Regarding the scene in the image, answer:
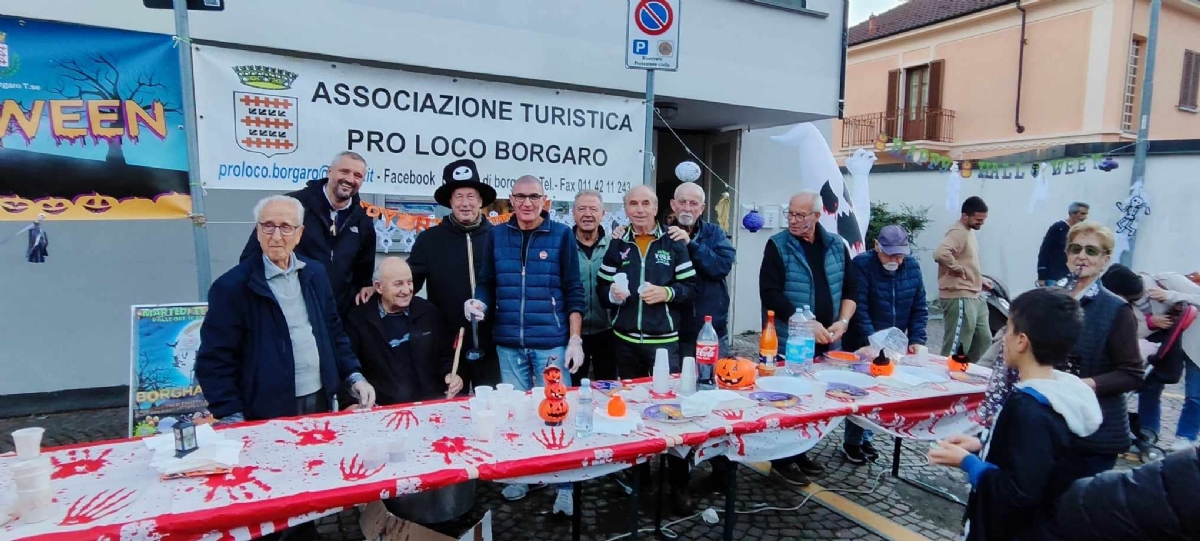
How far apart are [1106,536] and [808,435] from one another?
61.1 inches

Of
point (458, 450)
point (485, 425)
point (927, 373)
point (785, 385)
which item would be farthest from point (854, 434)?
point (458, 450)

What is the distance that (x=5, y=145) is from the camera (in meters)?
3.15

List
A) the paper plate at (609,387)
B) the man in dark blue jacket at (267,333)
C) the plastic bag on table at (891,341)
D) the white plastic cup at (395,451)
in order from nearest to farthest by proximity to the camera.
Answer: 1. the white plastic cup at (395,451)
2. the man in dark blue jacket at (267,333)
3. the paper plate at (609,387)
4. the plastic bag on table at (891,341)

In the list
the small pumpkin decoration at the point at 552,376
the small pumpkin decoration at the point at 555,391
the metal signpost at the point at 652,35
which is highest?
the metal signpost at the point at 652,35

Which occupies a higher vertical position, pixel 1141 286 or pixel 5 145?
pixel 5 145

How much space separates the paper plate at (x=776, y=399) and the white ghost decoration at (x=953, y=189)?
9912mm

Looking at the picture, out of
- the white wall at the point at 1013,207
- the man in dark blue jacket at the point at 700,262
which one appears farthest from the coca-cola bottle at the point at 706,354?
the white wall at the point at 1013,207

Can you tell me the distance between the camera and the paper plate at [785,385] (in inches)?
119

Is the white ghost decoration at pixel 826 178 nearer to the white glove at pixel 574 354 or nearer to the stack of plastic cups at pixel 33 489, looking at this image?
the white glove at pixel 574 354

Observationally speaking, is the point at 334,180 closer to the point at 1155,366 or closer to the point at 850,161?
the point at 1155,366

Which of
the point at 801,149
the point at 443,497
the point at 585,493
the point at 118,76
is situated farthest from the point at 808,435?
the point at 801,149

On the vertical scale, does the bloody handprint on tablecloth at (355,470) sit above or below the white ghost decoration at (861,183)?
below

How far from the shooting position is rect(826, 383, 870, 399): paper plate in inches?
118

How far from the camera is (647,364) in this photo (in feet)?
11.5
